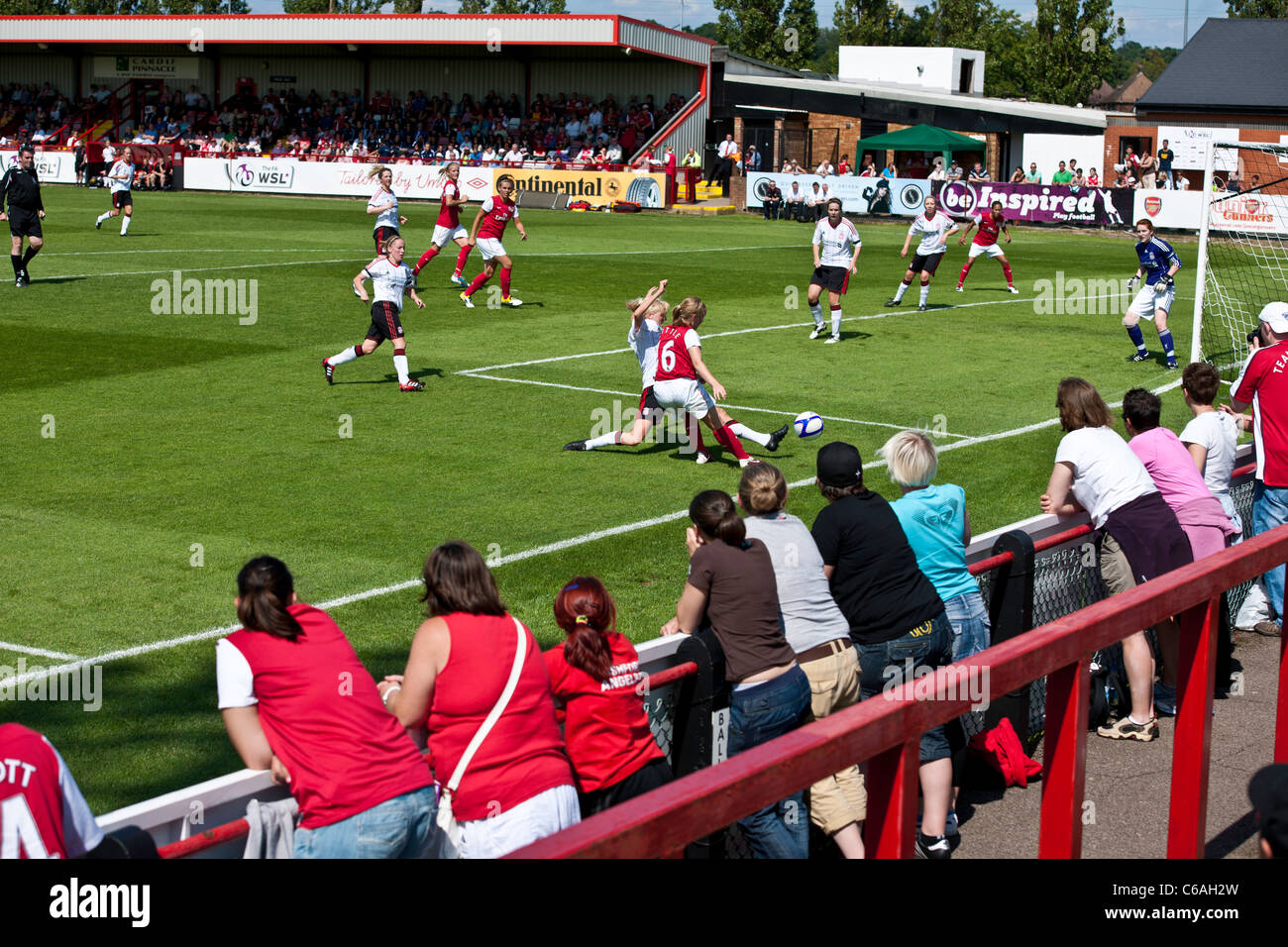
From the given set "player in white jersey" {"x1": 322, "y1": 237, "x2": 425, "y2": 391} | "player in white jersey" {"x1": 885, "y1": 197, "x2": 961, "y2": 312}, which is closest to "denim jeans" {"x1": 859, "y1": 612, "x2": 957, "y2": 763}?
"player in white jersey" {"x1": 322, "y1": 237, "x2": 425, "y2": 391}

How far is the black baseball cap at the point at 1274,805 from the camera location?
320cm

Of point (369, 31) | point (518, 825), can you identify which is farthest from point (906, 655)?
point (369, 31)

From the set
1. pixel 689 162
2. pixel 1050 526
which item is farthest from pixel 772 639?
pixel 689 162

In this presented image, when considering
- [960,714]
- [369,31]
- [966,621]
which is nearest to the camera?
[960,714]

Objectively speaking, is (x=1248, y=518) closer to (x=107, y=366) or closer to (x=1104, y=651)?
(x=1104, y=651)

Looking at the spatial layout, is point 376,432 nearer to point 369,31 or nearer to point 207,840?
point 207,840

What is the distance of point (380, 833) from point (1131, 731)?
14.8 ft

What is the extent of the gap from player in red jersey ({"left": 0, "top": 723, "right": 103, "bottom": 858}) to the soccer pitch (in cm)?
273

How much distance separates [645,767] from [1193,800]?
1.95m

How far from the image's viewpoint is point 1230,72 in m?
63.7

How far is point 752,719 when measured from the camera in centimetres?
595

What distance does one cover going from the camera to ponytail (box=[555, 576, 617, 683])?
5.28 meters

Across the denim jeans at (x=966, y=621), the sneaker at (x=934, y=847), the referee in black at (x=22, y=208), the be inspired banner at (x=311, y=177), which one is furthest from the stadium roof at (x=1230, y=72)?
the sneaker at (x=934, y=847)

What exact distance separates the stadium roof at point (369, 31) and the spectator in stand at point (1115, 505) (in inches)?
1909
